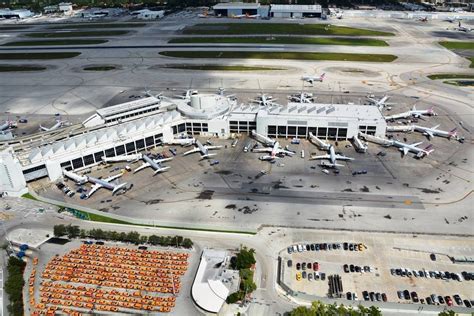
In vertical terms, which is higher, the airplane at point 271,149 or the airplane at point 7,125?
the airplane at point 7,125

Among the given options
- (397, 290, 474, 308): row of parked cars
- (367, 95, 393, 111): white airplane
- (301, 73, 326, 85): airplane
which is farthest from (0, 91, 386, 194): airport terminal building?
(397, 290, 474, 308): row of parked cars

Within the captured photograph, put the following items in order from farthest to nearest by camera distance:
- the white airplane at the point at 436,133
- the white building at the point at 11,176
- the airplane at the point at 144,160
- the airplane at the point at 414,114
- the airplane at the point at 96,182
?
the airplane at the point at 414,114, the white airplane at the point at 436,133, the airplane at the point at 144,160, the airplane at the point at 96,182, the white building at the point at 11,176

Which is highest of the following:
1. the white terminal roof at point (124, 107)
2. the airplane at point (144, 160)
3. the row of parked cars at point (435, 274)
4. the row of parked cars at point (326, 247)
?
the white terminal roof at point (124, 107)

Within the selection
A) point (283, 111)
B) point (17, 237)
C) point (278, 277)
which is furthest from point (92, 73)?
point (278, 277)

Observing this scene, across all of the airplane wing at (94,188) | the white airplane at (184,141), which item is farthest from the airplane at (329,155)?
the airplane wing at (94,188)

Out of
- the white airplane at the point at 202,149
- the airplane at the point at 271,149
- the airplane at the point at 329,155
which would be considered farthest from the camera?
the white airplane at the point at 202,149

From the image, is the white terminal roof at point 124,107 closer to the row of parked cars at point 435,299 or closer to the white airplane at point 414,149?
the white airplane at point 414,149

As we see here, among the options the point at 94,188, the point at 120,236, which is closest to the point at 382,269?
the point at 120,236
